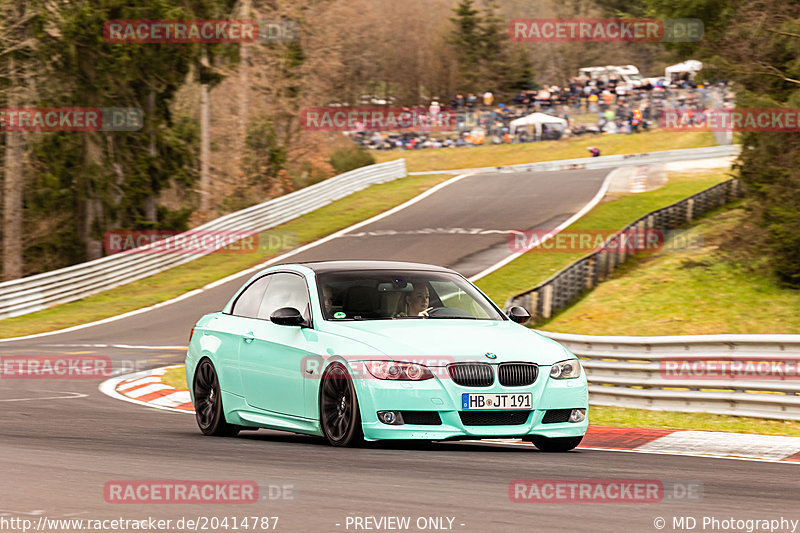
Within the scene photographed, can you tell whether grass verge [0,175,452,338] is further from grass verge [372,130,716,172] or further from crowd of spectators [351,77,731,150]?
crowd of spectators [351,77,731,150]

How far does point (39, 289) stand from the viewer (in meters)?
31.9

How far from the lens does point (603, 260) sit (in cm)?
2859

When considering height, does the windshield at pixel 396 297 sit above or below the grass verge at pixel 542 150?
above

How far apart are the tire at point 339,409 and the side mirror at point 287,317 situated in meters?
0.65

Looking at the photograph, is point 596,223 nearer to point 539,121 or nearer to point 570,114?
point 539,121

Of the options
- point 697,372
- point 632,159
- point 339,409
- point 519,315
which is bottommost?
point 697,372

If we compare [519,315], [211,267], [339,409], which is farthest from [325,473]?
[211,267]

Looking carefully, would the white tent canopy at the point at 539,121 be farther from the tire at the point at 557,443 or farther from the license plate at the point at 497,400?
the license plate at the point at 497,400

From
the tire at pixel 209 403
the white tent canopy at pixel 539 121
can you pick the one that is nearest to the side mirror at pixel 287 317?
the tire at pixel 209 403

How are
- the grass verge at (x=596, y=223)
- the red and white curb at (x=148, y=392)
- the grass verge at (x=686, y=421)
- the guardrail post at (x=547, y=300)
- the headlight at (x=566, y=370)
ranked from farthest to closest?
the grass verge at (x=596, y=223), the guardrail post at (x=547, y=300), the red and white curb at (x=148, y=392), the grass verge at (x=686, y=421), the headlight at (x=566, y=370)

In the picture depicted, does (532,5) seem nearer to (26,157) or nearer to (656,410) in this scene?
(26,157)

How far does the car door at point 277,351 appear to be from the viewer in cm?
924

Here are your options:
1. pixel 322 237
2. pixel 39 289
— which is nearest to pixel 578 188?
pixel 322 237

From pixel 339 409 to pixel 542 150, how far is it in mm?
61087
